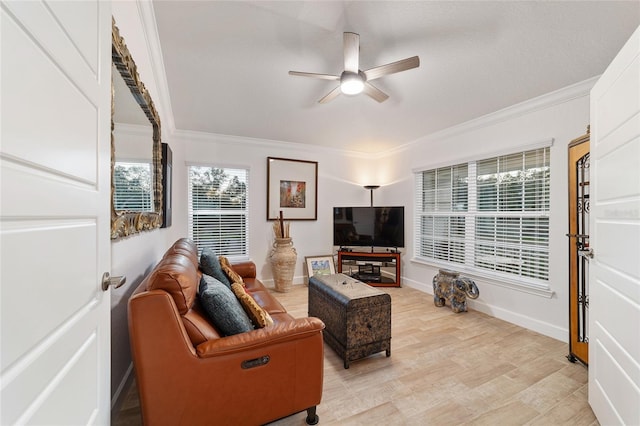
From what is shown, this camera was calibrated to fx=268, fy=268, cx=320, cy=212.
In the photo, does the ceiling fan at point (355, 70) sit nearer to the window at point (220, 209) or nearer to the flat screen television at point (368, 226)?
the flat screen television at point (368, 226)

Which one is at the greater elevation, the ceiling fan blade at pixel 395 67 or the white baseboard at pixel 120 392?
the ceiling fan blade at pixel 395 67

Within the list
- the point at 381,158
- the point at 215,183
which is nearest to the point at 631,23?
the point at 381,158

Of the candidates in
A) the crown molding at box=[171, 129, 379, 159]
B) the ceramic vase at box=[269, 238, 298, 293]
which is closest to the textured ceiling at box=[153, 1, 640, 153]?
the crown molding at box=[171, 129, 379, 159]

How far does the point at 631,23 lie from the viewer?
1734mm

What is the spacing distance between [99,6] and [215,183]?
11.5 ft

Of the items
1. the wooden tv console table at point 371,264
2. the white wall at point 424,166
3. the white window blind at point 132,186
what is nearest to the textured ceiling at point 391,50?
the white wall at point 424,166

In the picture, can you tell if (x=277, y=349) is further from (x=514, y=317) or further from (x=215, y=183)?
(x=215, y=183)

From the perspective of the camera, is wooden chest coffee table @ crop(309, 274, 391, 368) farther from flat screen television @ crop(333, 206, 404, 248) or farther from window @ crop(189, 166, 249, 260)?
window @ crop(189, 166, 249, 260)

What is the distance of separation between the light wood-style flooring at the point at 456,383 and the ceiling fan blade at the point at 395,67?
2.34m

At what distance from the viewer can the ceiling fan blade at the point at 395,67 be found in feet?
6.27

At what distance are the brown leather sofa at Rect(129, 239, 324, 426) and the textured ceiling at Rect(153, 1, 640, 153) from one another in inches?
65.5

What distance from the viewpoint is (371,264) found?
4738 mm

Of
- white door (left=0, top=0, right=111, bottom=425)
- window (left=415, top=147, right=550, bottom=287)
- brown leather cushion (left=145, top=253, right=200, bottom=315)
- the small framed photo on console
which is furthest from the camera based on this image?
the small framed photo on console

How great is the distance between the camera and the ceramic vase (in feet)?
13.8
